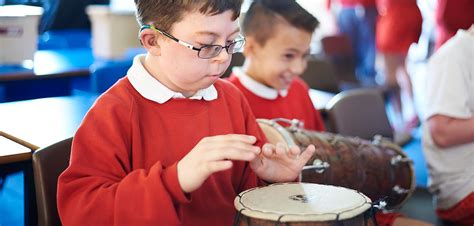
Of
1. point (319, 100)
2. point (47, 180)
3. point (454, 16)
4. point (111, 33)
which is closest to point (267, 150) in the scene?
point (47, 180)

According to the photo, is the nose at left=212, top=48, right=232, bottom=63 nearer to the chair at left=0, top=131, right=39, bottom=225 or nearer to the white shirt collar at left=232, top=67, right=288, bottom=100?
the chair at left=0, top=131, right=39, bottom=225

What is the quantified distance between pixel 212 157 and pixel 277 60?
4.16 ft

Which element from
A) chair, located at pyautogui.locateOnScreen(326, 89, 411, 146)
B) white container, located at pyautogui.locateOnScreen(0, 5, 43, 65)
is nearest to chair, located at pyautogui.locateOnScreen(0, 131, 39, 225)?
chair, located at pyautogui.locateOnScreen(326, 89, 411, 146)

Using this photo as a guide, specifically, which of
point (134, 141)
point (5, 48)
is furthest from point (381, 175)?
point (5, 48)

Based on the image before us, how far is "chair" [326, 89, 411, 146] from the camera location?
111 inches

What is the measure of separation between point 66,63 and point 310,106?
1705 mm

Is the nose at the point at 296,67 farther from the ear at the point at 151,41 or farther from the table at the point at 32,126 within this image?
the ear at the point at 151,41

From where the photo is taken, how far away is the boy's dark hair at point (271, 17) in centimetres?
254

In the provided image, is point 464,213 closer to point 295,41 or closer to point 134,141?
point 295,41

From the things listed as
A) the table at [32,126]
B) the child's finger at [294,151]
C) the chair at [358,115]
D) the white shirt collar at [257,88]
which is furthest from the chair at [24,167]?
the chair at [358,115]

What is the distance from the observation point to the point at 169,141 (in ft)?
5.32

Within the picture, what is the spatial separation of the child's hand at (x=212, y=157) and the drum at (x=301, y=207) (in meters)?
0.11

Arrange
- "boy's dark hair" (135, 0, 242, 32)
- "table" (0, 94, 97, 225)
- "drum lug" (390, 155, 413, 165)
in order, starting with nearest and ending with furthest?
1. "boy's dark hair" (135, 0, 242, 32)
2. "table" (0, 94, 97, 225)
3. "drum lug" (390, 155, 413, 165)

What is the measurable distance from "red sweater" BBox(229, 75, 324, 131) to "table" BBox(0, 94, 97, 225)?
659 mm
